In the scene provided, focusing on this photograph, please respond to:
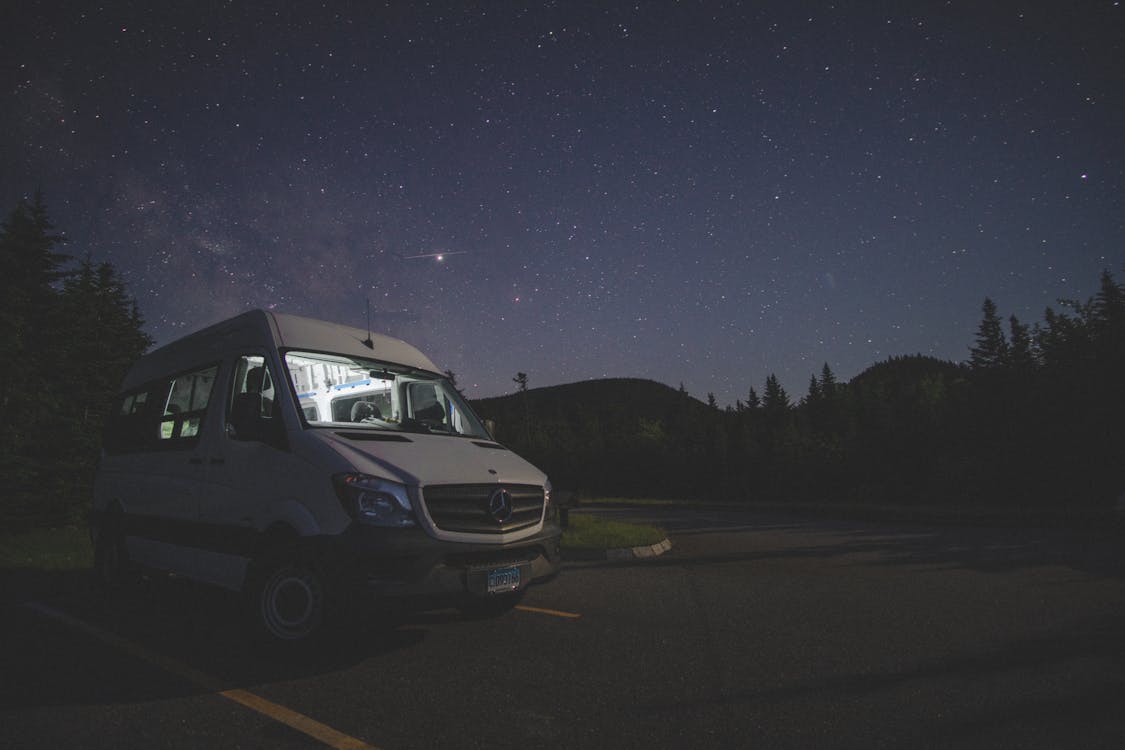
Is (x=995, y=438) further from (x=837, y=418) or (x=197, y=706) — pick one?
(x=197, y=706)

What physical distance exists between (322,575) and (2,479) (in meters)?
21.6

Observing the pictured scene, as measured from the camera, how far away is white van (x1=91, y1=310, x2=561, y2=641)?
407 centimetres

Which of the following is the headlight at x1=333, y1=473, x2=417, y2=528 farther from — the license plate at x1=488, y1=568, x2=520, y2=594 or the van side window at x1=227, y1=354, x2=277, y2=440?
the van side window at x1=227, y1=354, x2=277, y2=440

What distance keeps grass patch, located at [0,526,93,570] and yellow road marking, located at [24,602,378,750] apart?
19.3 ft

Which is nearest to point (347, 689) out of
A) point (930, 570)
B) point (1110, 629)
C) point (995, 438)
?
point (1110, 629)

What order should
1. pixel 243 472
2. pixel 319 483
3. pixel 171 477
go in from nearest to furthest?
pixel 319 483 → pixel 243 472 → pixel 171 477

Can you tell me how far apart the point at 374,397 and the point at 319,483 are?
169 cm

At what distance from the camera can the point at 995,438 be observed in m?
48.2

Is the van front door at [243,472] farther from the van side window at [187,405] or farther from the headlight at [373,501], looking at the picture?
the headlight at [373,501]

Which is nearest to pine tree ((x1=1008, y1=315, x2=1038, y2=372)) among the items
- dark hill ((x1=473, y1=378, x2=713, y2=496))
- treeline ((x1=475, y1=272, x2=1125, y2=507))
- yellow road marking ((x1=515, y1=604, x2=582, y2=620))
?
treeline ((x1=475, y1=272, x2=1125, y2=507))

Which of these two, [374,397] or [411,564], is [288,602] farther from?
[374,397]

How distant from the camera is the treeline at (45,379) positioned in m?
19.2

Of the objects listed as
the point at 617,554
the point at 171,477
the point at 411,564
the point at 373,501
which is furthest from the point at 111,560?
the point at 617,554

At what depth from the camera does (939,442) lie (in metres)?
58.5
